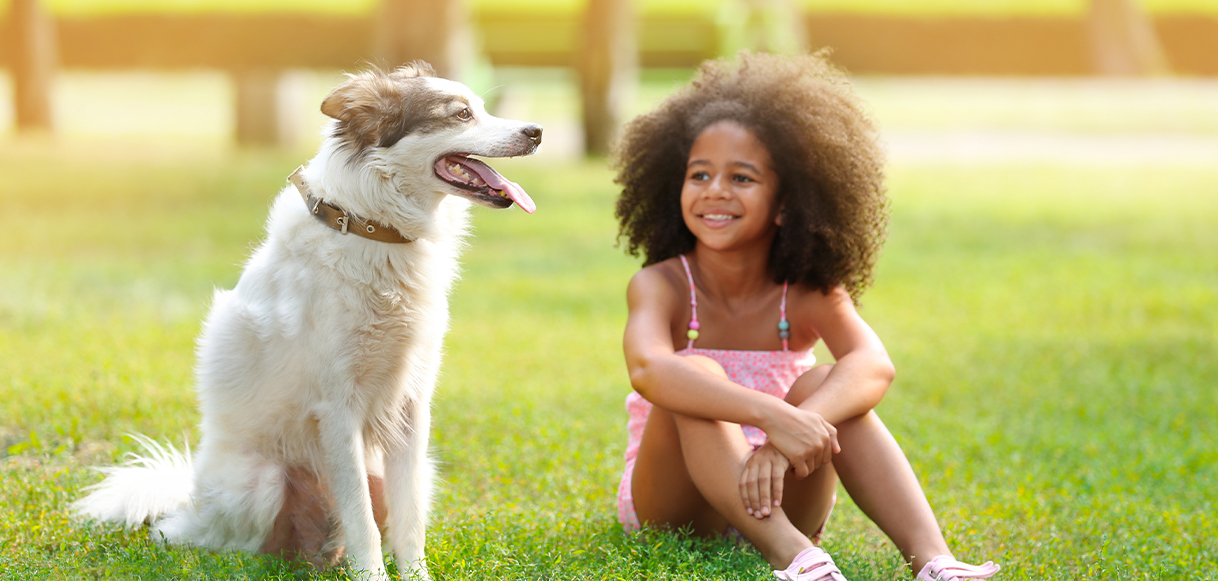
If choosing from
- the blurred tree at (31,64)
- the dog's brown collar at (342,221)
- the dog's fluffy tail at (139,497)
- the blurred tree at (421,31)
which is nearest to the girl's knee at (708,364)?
the dog's brown collar at (342,221)

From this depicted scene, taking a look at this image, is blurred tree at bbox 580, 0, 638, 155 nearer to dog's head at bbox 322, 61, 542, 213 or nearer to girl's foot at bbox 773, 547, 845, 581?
dog's head at bbox 322, 61, 542, 213

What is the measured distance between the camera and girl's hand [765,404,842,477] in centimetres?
334

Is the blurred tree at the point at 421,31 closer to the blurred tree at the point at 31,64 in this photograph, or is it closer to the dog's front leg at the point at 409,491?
the blurred tree at the point at 31,64

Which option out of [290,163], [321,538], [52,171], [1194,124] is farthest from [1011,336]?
[1194,124]

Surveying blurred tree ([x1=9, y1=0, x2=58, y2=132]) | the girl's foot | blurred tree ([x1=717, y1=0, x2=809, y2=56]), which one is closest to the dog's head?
the girl's foot

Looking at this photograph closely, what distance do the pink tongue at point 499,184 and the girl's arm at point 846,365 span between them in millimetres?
1038

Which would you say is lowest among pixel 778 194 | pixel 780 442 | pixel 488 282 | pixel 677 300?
pixel 488 282

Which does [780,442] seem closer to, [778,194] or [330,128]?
[778,194]

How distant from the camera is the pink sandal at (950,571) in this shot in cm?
333

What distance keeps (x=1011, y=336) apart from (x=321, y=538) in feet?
18.1

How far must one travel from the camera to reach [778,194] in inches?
156

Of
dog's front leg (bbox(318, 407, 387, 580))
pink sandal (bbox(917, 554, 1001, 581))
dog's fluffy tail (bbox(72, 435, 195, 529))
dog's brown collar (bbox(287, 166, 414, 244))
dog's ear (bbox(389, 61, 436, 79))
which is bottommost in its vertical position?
dog's fluffy tail (bbox(72, 435, 195, 529))

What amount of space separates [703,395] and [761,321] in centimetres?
53

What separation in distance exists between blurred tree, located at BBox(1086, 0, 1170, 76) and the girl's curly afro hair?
85.5 feet
